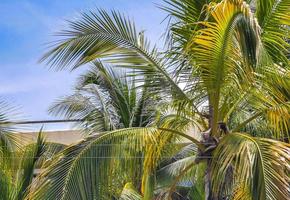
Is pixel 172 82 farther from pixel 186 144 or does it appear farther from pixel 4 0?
pixel 4 0

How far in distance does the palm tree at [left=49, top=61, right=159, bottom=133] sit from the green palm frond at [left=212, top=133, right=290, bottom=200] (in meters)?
5.84

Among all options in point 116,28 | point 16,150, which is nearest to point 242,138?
point 116,28

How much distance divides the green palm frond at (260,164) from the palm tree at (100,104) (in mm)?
5842

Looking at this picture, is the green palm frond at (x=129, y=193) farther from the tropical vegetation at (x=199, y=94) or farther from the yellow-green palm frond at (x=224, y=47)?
the yellow-green palm frond at (x=224, y=47)

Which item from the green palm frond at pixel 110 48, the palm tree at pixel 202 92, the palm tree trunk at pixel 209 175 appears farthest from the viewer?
the palm tree trunk at pixel 209 175

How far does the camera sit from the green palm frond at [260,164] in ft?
17.0

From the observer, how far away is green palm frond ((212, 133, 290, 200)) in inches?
204

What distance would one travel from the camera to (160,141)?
6719mm

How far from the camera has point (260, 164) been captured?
5.31 metres

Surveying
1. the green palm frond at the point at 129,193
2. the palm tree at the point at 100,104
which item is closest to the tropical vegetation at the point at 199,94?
the green palm frond at the point at 129,193

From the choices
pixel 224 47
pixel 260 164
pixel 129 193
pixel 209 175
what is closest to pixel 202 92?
pixel 224 47

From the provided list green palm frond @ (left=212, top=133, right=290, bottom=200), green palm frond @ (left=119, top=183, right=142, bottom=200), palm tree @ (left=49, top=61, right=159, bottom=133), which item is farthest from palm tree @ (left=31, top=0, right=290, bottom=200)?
palm tree @ (left=49, top=61, right=159, bottom=133)

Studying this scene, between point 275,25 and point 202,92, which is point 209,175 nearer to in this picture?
point 202,92

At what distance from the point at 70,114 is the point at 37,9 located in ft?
13.2
